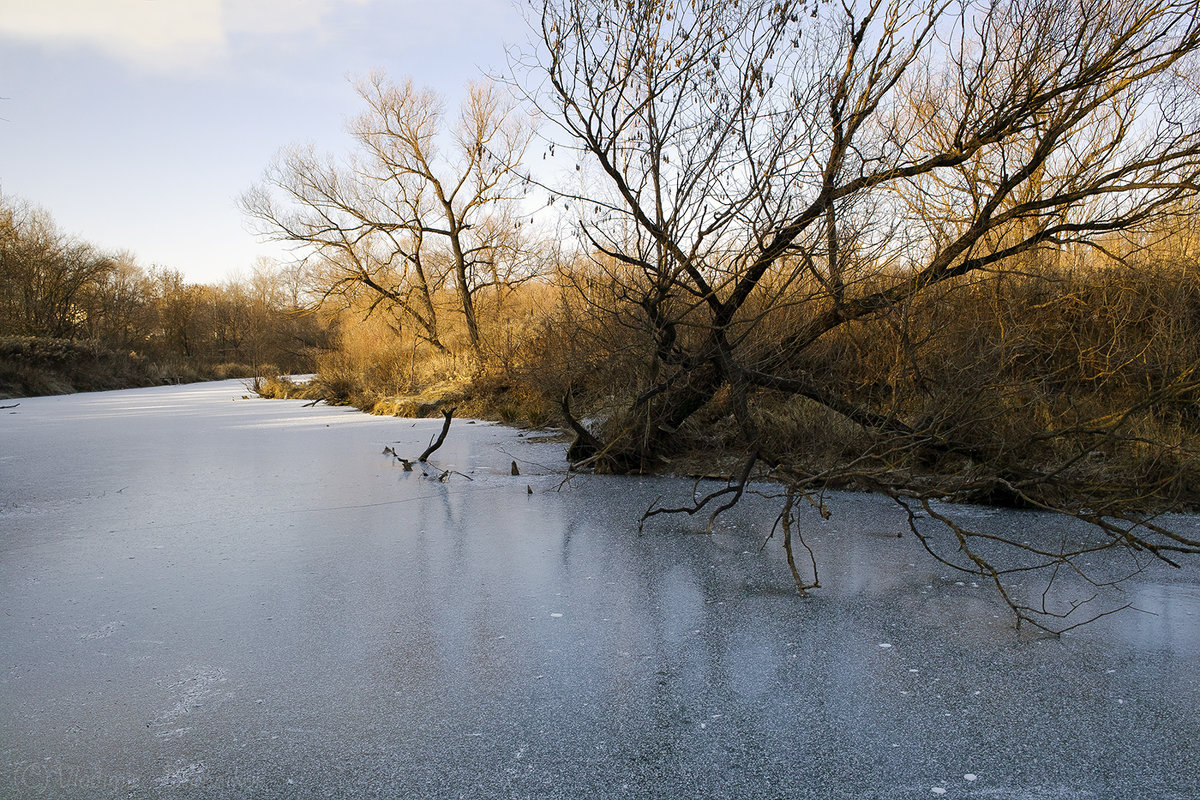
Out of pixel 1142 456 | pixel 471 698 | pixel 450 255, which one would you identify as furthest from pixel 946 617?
pixel 450 255

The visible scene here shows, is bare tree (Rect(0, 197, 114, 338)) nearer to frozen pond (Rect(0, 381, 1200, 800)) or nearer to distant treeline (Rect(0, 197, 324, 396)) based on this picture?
distant treeline (Rect(0, 197, 324, 396))

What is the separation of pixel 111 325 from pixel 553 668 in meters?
31.8

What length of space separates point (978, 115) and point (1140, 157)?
0.97m

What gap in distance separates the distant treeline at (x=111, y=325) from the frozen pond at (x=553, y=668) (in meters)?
15.3

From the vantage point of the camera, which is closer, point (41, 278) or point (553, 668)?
point (553, 668)

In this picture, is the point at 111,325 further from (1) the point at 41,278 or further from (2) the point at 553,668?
(2) the point at 553,668

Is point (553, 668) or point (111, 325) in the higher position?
point (111, 325)

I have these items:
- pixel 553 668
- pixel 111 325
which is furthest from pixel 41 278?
pixel 553 668

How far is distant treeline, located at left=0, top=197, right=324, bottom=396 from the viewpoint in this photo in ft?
65.8

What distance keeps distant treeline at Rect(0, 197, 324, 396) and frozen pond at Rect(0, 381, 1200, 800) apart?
1529cm

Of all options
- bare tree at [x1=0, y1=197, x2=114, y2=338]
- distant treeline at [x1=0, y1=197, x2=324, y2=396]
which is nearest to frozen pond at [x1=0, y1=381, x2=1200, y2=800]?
distant treeline at [x1=0, y1=197, x2=324, y2=396]

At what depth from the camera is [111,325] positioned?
2820 cm

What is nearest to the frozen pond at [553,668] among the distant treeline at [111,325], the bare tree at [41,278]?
the distant treeline at [111,325]

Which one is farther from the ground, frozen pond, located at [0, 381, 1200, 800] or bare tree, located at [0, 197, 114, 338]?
bare tree, located at [0, 197, 114, 338]
